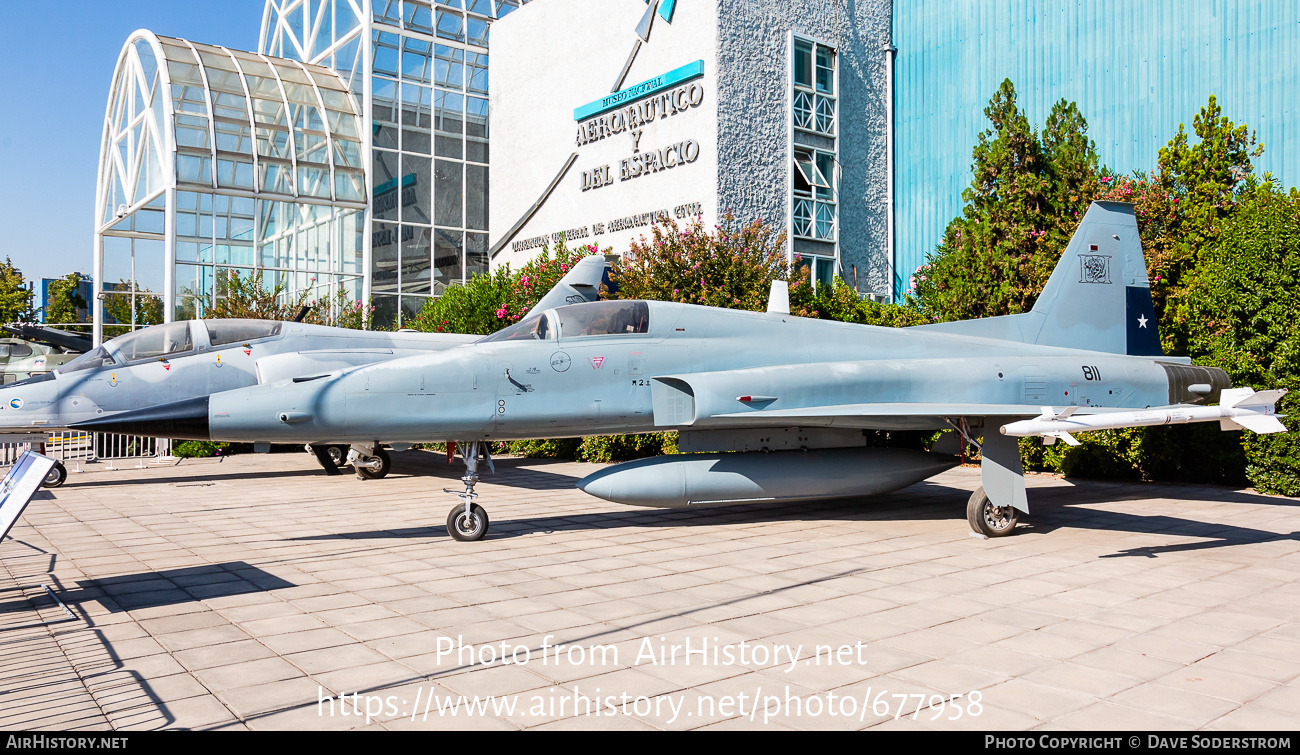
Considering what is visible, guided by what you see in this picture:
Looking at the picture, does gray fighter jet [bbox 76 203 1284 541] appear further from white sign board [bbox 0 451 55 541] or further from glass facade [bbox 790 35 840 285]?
glass facade [bbox 790 35 840 285]

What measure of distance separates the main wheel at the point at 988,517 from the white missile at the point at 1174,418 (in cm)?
111

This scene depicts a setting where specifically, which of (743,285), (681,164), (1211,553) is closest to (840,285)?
(743,285)

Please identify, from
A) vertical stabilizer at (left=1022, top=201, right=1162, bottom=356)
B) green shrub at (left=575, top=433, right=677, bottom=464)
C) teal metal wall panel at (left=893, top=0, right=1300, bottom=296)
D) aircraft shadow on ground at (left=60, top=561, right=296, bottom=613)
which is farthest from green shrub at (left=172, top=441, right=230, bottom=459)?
vertical stabilizer at (left=1022, top=201, right=1162, bottom=356)

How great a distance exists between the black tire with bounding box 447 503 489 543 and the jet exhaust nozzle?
2.48 m

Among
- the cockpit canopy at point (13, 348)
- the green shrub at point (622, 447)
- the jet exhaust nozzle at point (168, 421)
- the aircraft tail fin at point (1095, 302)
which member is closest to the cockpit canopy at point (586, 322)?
the jet exhaust nozzle at point (168, 421)

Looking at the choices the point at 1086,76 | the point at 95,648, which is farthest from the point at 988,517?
the point at 1086,76

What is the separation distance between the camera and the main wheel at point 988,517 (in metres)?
8.66

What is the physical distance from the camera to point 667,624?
215 inches

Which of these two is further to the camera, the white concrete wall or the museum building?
the white concrete wall

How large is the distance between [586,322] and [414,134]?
2177 centimetres

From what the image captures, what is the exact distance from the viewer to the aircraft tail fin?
35.5ft

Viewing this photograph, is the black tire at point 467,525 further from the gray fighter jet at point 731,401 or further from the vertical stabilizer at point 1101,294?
the vertical stabilizer at point 1101,294

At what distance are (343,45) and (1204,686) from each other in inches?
1204

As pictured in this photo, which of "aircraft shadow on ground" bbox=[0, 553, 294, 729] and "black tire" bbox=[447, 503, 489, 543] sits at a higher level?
"black tire" bbox=[447, 503, 489, 543]
